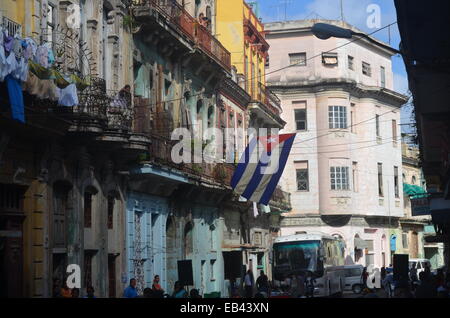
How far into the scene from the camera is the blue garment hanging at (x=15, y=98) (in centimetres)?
1748

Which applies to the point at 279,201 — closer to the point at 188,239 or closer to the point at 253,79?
the point at 253,79

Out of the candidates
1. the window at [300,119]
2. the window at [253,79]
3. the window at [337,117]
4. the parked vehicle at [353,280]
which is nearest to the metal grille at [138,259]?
the window at [253,79]

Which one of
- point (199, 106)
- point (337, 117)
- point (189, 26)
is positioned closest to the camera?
point (189, 26)

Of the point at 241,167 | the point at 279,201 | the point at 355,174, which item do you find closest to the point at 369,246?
the point at 355,174

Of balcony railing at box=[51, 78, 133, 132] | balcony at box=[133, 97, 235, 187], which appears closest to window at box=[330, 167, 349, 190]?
balcony at box=[133, 97, 235, 187]

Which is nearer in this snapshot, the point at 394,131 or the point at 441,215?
the point at 441,215

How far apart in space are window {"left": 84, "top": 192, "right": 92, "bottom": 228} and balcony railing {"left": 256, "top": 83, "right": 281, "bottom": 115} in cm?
2240

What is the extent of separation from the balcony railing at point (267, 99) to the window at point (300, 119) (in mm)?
8694

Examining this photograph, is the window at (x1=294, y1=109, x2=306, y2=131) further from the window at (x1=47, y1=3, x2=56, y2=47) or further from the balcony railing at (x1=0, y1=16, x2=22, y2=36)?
the balcony railing at (x1=0, y1=16, x2=22, y2=36)

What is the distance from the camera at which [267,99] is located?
161ft

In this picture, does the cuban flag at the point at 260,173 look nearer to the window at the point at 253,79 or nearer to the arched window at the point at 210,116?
the arched window at the point at 210,116

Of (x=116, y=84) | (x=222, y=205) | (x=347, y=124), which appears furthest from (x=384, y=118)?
(x=116, y=84)

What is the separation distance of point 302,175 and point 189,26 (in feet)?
93.5

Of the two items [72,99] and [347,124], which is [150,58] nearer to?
[72,99]
